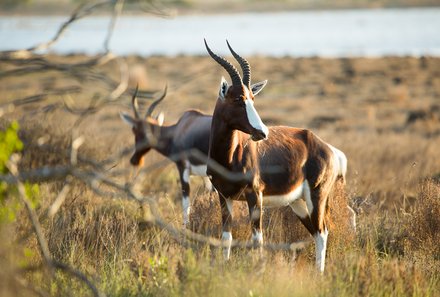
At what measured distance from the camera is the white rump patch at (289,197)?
752cm

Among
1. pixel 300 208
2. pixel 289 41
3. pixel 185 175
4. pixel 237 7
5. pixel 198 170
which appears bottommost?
pixel 237 7

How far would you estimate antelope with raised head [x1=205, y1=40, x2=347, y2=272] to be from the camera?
7.26 m

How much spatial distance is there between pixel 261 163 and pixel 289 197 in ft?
1.50

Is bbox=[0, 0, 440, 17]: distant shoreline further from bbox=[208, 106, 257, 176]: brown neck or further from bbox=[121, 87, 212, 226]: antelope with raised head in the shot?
bbox=[208, 106, 257, 176]: brown neck

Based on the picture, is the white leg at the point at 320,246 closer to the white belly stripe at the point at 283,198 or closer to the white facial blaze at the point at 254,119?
the white belly stripe at the point at 283,198

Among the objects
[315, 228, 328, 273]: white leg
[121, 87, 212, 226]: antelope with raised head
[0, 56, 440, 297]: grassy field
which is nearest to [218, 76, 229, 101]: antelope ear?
[0, 56, 440, 297]: grassy field

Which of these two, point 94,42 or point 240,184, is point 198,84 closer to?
point 240,184

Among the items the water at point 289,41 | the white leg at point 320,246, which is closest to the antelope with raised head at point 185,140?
the white leg at point 320,246

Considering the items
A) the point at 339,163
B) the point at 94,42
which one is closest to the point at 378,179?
the point at 339,163

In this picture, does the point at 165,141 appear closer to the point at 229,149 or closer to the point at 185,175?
the point at 185,175

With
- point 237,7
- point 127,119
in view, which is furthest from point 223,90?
point 237,7

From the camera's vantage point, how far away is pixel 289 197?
7.52 meters

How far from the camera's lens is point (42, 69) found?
13.9 feet

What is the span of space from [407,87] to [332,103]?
5371 millimetres
